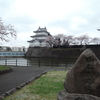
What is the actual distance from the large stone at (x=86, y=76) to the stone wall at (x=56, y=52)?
121ft

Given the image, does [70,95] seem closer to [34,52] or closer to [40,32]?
[34,52]

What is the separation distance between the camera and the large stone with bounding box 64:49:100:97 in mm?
3477

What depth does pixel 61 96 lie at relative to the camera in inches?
145

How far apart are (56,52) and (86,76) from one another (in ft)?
130

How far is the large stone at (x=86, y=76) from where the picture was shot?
348 cm

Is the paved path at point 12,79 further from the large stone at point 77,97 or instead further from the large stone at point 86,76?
the large stone at point 86,76

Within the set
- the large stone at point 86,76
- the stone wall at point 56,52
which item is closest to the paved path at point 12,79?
the large stone at point 86,76

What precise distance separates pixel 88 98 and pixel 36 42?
47388 millimetres

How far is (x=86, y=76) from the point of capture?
356 centimetres

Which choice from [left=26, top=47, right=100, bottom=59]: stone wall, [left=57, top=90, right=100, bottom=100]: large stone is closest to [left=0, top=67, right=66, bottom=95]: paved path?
[left=57, top=90, right=100, bottom=100]: large stone

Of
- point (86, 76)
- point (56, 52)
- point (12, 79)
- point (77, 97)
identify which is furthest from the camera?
point (56, 52)

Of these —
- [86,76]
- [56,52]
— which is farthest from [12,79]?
[56,52]

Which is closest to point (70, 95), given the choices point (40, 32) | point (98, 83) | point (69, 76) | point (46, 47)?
point (69, 76)

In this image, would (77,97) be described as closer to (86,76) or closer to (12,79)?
(86,76)
